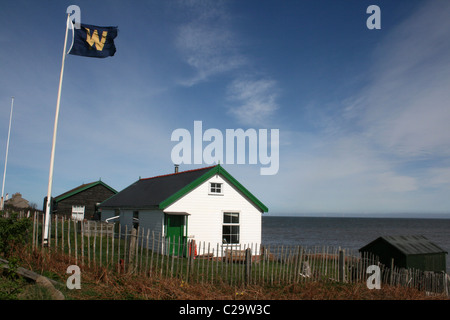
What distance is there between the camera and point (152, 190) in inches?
902

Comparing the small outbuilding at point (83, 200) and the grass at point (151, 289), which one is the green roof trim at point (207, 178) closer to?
the grass at point (151, 289)

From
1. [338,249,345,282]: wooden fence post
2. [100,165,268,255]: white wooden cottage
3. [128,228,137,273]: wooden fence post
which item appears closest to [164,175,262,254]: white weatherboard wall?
[100,165,268,255]: white wooden cottage

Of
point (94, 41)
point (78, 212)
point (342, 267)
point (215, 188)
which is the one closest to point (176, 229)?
point (215, 188)

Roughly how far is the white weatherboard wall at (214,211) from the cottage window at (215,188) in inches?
7.4

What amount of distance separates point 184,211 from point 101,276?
9.24 metres

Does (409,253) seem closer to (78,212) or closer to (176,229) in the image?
(176,229)

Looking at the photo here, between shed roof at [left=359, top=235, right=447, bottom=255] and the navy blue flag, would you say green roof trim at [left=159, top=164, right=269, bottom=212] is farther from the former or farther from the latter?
the navy blue flag

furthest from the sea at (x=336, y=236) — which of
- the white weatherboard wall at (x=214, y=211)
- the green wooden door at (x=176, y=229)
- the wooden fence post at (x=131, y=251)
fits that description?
the wooden fence post at (x=131, y=251)

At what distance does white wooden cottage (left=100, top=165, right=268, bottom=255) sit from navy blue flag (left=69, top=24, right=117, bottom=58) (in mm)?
8333

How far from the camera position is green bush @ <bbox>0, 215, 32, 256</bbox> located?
1184 centimetres

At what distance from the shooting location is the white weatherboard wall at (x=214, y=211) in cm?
1916
